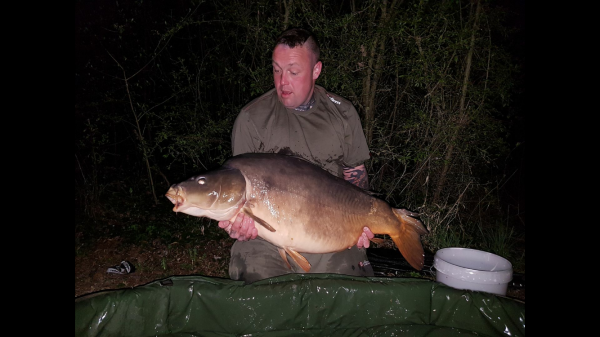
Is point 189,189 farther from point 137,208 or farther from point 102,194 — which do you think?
point 102,194

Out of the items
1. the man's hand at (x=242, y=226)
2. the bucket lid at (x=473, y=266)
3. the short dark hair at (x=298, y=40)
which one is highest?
the short dark hair at (x=298, y=40)

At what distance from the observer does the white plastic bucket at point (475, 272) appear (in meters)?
1.96

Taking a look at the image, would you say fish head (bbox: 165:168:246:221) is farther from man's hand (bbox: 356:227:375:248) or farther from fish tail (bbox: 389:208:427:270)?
fish tail (bbox: 389:208:427:270)

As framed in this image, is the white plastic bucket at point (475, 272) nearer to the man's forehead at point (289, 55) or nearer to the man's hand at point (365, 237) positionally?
the man's hand at point (365, 237)

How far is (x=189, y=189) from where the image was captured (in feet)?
5.16

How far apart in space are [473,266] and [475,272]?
365 millimetres

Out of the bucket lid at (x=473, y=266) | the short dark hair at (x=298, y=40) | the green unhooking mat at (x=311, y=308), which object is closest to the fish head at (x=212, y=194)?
the green unhooking mat at (x=311, y=308)

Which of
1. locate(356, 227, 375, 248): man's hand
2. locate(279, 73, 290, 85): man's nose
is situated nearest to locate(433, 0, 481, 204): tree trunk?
locate(356, 227, 375, 248): man's hand

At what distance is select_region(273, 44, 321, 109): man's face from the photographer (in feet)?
6.73

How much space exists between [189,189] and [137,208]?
118 inches

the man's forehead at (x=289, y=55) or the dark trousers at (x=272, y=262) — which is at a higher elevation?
the man's forehead at (x=289, y=55)

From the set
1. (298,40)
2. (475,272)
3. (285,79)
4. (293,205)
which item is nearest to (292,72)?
(285,79)

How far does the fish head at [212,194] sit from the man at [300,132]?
0.38 metres

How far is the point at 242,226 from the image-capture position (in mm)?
1771
